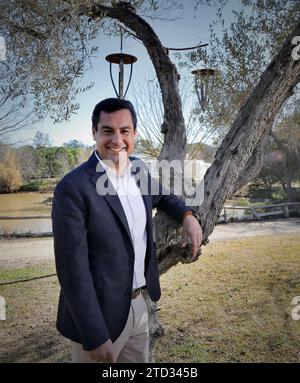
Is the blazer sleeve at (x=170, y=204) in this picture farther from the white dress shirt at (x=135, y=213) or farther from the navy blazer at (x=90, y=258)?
the navy blazer at (x=90, y=258)

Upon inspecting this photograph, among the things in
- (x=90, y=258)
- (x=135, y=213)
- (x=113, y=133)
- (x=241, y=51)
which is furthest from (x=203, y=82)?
(x=90, y=258)

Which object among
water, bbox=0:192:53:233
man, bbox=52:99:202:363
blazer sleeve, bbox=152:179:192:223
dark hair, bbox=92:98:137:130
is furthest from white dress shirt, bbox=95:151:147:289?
water, bbox=0:192:53:233

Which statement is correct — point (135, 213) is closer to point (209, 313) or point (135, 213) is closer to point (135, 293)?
point (135, 293)

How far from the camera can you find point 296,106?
491 cm

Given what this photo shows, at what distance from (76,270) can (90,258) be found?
0.61ft

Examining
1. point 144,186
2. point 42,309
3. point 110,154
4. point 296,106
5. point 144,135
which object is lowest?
point 42,309

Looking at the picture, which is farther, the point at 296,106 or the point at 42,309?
the point at 42,309

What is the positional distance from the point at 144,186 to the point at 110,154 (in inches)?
14.4

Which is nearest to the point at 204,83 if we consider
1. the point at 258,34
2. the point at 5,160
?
the point at 258,34

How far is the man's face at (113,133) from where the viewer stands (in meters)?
1.97

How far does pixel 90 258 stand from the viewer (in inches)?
70.9

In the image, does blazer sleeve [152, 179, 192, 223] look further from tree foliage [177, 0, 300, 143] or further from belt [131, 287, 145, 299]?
tree foliage [177, 0, 300, 143]

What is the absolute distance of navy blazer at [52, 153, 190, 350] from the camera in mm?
1631

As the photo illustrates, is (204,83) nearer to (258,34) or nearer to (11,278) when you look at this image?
(258,34)
